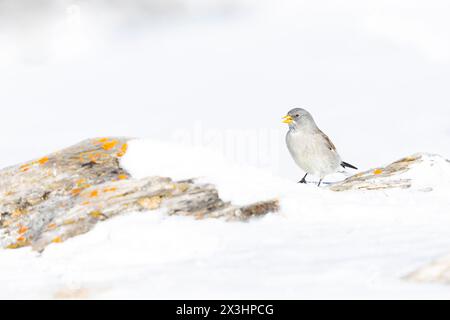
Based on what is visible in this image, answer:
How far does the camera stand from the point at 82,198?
9547 millimetres

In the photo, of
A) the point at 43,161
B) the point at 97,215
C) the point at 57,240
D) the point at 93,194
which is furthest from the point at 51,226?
the point at 43,161

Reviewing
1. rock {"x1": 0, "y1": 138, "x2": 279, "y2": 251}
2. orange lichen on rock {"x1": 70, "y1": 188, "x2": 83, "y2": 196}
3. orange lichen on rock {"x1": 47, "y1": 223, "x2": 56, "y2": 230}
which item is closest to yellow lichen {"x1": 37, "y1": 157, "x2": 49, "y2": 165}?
rock {"x1": 0, "y1": 138, "x2": 279, "y2": 251}

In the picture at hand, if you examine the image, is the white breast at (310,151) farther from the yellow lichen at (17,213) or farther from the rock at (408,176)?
the yellow lichen at (17,213)

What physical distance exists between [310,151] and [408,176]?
11.6ft

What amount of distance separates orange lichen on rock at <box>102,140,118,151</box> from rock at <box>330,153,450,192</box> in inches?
130

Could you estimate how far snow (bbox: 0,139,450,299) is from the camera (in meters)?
6.59

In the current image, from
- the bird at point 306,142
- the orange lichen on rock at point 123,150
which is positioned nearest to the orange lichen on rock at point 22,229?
the orange lichen on rock at point 123,150

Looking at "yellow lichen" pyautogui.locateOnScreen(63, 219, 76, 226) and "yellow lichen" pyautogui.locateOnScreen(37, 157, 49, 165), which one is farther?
"yellow lichen" pyautogui.locateOnScreen(37, 157, 49, 165)

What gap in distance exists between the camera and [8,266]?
27.5 feet

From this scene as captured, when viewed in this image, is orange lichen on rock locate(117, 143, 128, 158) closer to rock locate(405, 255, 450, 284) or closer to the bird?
the bird

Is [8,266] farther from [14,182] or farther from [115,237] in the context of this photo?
[14,182]

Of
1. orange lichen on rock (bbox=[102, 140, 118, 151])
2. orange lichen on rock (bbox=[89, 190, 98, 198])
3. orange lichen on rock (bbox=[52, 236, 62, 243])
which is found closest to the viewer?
orange lichen on rock (bbox=[52, 236, 62, 243])

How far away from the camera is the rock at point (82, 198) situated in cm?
900

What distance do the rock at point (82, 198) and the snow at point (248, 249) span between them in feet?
0.67
